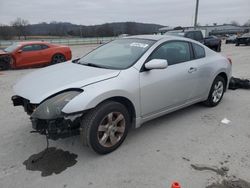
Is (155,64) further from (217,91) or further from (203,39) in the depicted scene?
(203,39)

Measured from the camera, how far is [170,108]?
4.04 meters

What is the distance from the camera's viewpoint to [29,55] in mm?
11141

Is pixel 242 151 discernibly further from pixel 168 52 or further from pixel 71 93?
pixel 71 93

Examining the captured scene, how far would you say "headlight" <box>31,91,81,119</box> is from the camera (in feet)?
8.98

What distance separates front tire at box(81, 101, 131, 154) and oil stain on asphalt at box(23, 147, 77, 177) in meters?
0.39

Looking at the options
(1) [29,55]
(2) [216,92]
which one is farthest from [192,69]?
(1) [29,55]

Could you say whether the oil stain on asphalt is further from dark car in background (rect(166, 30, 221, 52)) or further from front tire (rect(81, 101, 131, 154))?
dark car in background (rect(166, 30, 221, 52))

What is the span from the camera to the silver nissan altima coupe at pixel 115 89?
286 centimetres

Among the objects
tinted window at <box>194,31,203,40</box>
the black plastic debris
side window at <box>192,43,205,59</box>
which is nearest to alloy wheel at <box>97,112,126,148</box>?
side window at <box>192,43,205,59</box>

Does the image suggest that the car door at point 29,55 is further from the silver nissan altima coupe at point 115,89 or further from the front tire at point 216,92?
the front tire at point 216,92

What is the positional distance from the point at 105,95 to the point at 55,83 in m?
0.71

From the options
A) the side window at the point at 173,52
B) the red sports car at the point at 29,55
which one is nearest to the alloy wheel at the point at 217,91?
the side window at the point at 173,52

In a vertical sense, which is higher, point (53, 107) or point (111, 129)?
point (53, 107)

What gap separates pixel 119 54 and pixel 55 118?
1.72 m
